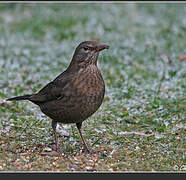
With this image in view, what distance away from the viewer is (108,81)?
8820mm

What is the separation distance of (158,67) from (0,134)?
4686mm

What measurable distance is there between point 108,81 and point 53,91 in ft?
10.7

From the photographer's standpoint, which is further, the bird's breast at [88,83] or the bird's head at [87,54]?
the bird's head at [87,54]

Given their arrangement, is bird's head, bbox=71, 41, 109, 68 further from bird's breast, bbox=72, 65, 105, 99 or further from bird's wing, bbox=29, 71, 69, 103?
bird's wing, bbox=29, 71, 69, 103

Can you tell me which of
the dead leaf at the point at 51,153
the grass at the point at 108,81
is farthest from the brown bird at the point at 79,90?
the grass at the point at 108,81

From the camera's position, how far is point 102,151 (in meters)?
5.63

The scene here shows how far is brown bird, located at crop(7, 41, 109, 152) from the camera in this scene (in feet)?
17.2

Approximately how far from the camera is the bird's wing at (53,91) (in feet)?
18.0

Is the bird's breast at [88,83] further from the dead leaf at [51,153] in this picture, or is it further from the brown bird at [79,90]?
the dead leaf at [51,153]

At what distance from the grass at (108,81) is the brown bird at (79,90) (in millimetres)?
504

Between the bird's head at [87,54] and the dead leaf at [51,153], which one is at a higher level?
the bird's head at [87,54]

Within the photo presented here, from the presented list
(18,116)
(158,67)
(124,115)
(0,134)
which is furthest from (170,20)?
(0,134)

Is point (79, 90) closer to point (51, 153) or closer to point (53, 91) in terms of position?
point (53, 91)

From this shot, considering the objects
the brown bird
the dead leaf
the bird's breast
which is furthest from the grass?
the bird's breast
